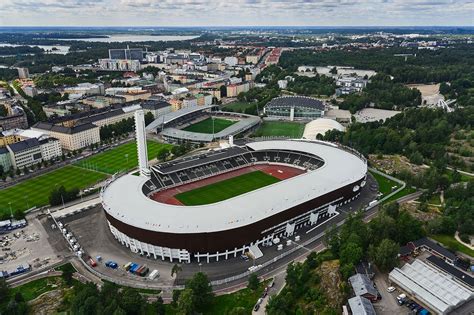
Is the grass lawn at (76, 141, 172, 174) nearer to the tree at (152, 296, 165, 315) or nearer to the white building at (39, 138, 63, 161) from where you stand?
the white building at (39, 138, 63, 161)

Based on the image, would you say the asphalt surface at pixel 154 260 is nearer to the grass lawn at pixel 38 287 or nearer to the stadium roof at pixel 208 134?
the grass lawn at pixel 38 287

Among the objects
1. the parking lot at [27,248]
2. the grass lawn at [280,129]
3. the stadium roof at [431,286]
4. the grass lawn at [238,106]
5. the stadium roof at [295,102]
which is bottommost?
the parking lot at [27,248]

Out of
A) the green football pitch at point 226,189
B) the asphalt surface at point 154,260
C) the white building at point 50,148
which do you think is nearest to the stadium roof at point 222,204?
the asphalt surface at point 154,260

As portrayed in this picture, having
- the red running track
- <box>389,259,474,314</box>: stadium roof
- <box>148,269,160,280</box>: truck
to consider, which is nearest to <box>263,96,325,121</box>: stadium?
the red running track

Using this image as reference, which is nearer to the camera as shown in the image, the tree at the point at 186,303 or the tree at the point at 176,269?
the tree at the point at 186,303

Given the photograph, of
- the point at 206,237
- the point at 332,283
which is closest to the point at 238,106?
the point at 206,237

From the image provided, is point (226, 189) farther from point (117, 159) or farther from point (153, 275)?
point (117, 159)
